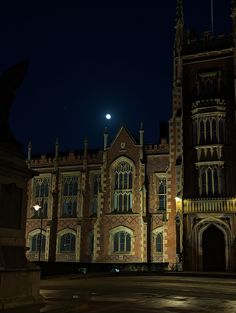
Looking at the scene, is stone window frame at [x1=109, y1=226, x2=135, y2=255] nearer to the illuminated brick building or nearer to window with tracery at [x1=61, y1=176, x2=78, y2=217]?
the illuminated brick building

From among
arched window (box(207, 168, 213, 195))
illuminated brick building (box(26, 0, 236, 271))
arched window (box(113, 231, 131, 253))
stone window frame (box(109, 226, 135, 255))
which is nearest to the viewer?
illuminated brick building (box(26, 0, 236, 271))

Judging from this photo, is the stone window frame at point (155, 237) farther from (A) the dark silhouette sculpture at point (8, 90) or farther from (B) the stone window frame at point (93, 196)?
(A) the dark silhouette sculpture at point (8, 90)

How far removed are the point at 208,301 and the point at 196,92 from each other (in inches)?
1060

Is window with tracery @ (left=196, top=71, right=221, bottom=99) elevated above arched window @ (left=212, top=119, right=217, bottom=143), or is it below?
above

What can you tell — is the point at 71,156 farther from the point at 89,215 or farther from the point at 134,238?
the point at 134,238

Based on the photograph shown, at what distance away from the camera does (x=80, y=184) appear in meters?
43.4

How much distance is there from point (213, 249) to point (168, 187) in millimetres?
6447

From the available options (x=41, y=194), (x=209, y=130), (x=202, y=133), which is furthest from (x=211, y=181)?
(x=41, y=194)

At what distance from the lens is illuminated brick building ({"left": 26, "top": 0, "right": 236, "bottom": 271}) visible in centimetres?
3391

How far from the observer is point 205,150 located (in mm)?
34906

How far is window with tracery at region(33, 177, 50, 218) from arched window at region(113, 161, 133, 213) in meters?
8.20

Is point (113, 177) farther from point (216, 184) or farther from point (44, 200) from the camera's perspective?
point (216, 184)

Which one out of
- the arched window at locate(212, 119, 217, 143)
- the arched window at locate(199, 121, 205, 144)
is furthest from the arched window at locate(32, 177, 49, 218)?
the arched window at locate(212, 119, 217, 143)

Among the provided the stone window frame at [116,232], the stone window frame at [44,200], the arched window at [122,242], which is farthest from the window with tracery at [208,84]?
the stone window frame at [44,200]
